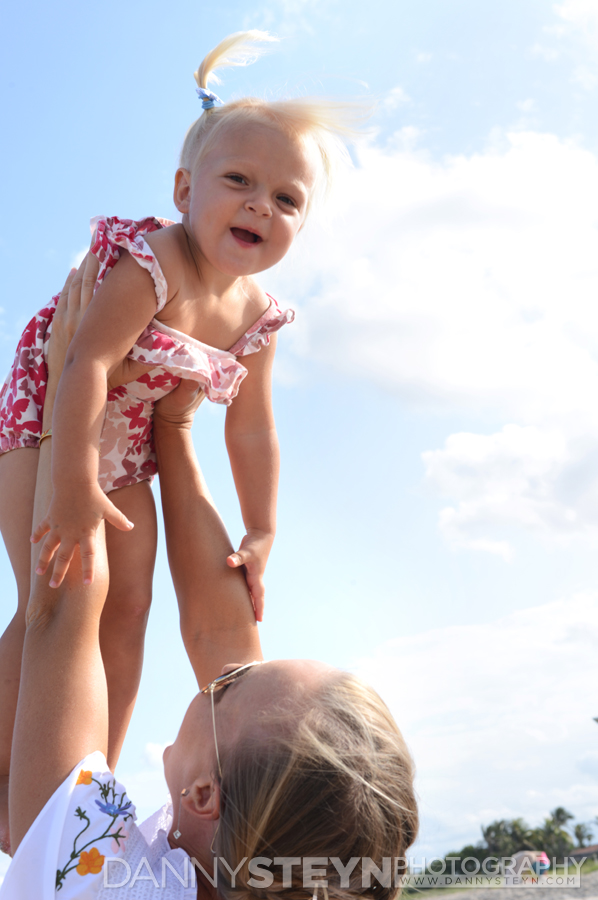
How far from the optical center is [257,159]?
2.51 m

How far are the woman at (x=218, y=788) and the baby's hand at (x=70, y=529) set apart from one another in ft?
0.27

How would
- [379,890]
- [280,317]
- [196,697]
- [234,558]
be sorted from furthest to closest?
[280,317] → [234,558] → [196,697] → [379,890]

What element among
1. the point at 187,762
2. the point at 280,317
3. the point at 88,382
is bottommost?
the point at 187,762

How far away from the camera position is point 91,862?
4.99ft

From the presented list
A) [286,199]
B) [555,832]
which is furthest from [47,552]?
[555,832]

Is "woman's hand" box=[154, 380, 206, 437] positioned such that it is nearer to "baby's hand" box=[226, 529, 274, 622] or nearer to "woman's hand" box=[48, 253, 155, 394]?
"woman's hand" box=[48, 253, 155, 394]

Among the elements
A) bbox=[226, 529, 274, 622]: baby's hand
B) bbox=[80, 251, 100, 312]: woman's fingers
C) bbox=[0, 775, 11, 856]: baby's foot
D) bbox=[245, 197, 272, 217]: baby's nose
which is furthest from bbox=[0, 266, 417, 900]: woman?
bbox=[245, 197, 272, 217]: baby's nose

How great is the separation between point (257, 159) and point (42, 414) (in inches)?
44.0

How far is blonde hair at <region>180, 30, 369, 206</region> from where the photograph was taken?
8.48 ft

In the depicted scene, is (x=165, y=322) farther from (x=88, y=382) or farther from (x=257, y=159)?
(x=257, y=159)

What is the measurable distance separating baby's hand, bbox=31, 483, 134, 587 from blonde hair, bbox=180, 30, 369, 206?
130 cm

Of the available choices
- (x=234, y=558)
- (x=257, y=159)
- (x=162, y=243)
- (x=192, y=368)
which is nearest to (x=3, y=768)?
(x=234, y=558)

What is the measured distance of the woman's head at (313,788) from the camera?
4.91 ft

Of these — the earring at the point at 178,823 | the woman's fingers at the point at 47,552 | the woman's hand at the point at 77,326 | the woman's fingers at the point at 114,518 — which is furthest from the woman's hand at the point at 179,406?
the earring at the point at 178,823
